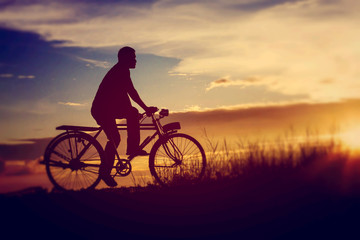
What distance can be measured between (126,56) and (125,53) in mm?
60

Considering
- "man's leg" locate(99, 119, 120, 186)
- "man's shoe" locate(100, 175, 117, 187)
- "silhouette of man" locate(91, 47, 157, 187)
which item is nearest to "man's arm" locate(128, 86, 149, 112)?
"silhouette of man" locate(91, 47, 157, 187)

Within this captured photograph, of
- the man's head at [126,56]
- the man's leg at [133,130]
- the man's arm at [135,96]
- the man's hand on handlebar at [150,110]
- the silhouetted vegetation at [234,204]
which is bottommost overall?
the silhouetted vegetation at [234,204]

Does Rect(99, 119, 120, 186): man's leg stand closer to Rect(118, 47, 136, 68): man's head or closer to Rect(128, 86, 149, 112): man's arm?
Rect(128, 86, 149, 112): man's arm

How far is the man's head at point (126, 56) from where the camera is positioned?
7594mm

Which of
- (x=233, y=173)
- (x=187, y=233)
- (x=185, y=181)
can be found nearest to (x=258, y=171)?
(x=233, y=173)

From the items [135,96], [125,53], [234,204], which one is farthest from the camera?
[135,96]

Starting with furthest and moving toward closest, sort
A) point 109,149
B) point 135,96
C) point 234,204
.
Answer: point 109,149
point 135,96
point 234,204

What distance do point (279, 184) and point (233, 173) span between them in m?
1.13

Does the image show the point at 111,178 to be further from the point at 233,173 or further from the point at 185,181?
the point at 233,173

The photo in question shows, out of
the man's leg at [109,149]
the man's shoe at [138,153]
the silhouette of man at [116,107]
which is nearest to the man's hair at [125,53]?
the silhouette of man at [116,107]

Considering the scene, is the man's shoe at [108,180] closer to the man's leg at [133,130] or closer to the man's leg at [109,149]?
the man's leg at [109,149]

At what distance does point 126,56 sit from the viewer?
7594mm

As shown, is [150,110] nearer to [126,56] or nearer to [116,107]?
[116,107]

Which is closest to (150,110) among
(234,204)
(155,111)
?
(155,111)
